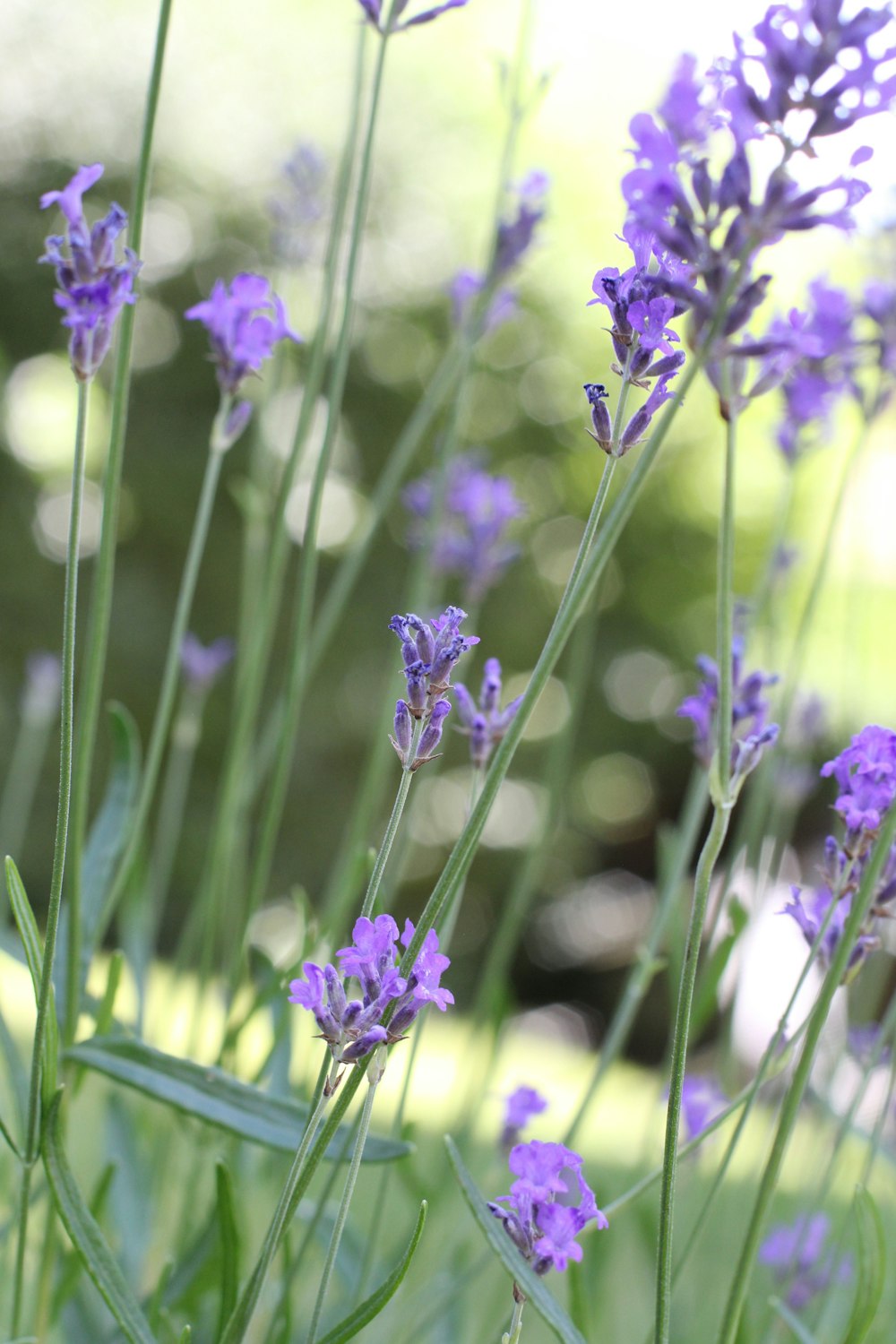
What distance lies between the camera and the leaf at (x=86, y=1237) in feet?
1.82

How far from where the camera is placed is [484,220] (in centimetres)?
494

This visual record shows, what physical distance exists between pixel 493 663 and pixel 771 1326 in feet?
2.07

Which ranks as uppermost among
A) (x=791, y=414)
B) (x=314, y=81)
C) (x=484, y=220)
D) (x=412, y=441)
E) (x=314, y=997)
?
(x=314, y=81)

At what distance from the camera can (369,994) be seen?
1.54 ft

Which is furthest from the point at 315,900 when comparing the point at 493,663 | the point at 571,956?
the point at 493,663

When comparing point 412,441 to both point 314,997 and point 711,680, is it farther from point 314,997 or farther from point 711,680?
point 314,997

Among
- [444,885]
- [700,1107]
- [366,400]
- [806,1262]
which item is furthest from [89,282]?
[366,400]

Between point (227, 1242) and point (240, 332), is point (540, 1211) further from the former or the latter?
point (240, 332)

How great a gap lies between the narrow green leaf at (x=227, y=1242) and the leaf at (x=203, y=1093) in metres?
0.04

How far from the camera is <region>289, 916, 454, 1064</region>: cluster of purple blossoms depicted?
457mm

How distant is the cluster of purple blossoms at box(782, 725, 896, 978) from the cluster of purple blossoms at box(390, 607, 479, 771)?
19cm

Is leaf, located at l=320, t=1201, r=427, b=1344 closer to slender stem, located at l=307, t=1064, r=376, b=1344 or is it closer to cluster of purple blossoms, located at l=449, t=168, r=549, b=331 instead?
slender stem, located at l=307, t=1064, r=376, b=1344

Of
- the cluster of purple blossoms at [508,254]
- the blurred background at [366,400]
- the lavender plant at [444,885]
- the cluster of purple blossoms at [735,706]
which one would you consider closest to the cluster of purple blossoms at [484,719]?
the lavender plant at [444,885]

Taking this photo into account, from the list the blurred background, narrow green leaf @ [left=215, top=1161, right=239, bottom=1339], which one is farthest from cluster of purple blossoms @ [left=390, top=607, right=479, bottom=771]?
the blurred background
